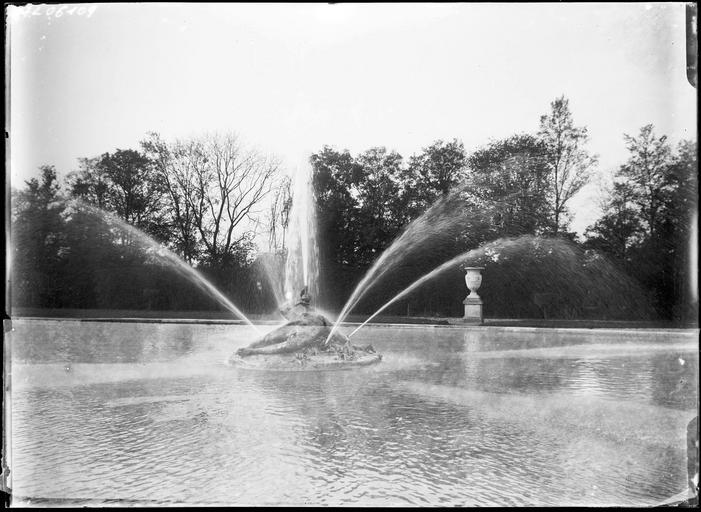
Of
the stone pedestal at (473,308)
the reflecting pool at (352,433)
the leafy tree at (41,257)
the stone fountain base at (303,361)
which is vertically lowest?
the reflecting pool at (352,433)

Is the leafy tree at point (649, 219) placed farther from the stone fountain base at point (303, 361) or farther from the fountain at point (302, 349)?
the stone fountain base at point (303, 361)

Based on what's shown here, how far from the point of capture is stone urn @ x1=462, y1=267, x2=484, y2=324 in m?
21.3

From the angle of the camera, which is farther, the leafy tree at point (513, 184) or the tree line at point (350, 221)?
the leafy tree at point (513, 184)

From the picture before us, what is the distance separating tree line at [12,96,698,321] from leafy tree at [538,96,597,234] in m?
0.06

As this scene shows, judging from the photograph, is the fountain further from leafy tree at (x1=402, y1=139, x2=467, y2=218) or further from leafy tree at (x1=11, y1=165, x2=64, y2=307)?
leafy tree at (x1=402, y1=139, x2=467, y2=218)

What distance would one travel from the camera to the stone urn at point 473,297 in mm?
21344

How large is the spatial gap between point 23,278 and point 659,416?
73.8ft

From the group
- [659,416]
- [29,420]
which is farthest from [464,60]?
[29,420]

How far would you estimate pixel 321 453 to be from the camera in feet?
15.4

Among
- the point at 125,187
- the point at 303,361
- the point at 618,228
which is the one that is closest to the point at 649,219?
the point at 618,228

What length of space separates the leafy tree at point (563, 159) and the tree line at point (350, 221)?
0.06 m

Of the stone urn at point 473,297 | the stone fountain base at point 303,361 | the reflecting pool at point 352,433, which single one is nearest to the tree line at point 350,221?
the stone urn at point 473,297

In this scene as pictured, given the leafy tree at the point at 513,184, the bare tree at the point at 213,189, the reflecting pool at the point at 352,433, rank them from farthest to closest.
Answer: the leafy tree at the point at 513,184 → the bare tree at the point at 213,189 → the reflecting pool at the point at 352,433

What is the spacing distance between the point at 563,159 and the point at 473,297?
7.46 m
